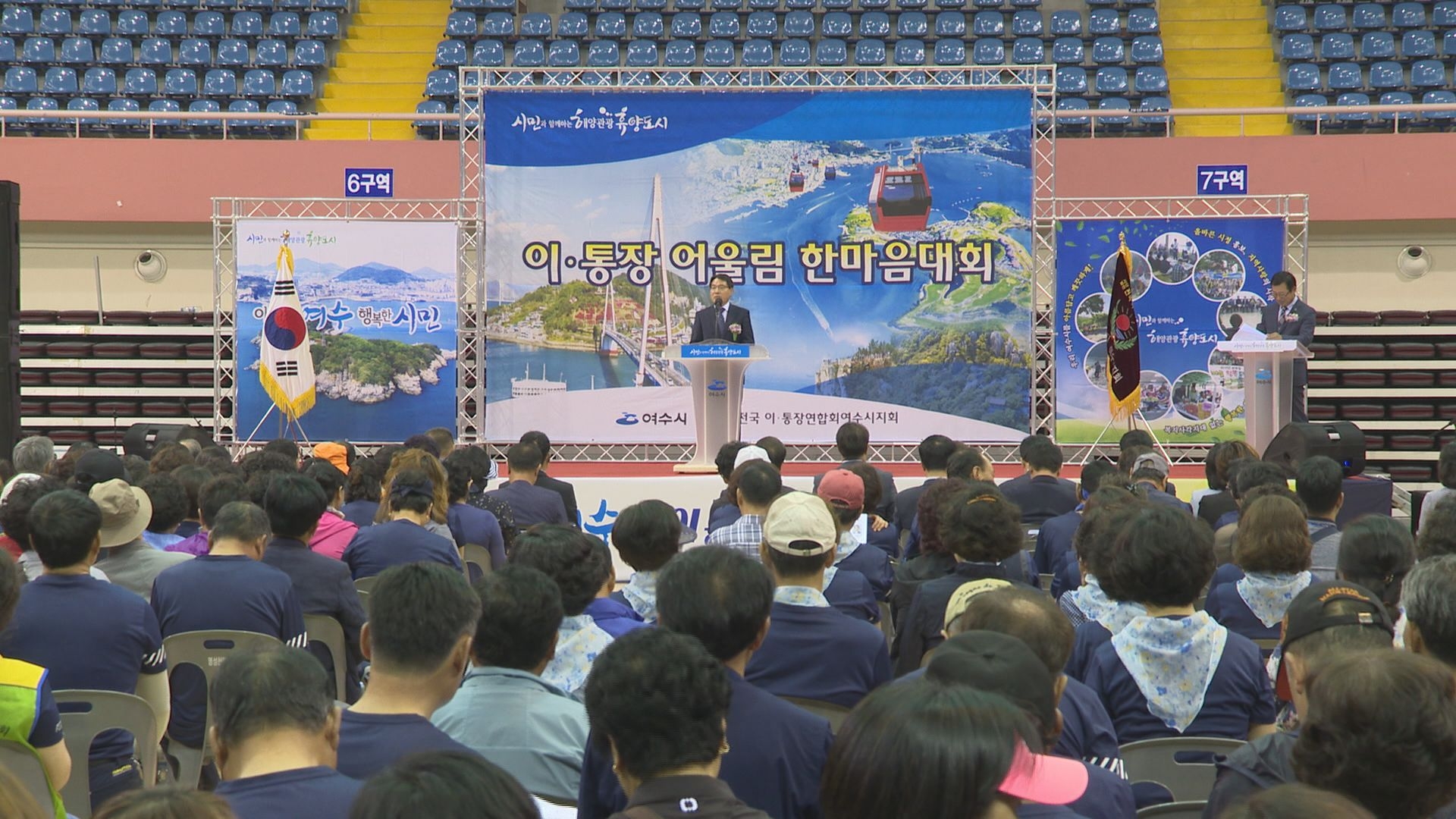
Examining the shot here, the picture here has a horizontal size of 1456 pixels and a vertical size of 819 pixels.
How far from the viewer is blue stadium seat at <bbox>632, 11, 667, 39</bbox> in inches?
651

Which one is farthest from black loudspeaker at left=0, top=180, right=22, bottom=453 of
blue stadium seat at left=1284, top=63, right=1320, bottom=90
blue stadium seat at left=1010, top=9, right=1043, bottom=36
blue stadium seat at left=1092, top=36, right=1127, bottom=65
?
blue stadium seat at left=1284, top=63, right=1320, bottom=90

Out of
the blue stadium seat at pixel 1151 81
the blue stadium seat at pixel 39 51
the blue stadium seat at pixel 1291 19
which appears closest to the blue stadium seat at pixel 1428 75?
the blue stadium seat at pixel 1291 19

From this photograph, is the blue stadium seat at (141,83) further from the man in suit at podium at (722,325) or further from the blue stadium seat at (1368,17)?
the blue stadium seat at (1368,17)

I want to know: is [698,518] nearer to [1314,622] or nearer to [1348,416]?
[1314,622]

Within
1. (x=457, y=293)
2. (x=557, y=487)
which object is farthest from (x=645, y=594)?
(x=457, y=293)

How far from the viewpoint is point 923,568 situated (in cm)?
Result: 460

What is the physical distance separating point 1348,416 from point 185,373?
36.7 feet

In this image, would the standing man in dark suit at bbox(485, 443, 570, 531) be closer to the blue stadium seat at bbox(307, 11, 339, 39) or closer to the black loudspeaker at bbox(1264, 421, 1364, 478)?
the black loudspeaker at bbox(1264, 421, 1364, 478)

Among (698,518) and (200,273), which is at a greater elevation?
(200,273)

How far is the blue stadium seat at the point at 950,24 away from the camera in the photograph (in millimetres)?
16344

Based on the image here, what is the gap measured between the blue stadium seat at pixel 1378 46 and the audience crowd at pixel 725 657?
11.4m

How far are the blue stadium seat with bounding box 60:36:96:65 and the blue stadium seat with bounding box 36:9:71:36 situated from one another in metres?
0.20

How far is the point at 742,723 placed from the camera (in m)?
2.63

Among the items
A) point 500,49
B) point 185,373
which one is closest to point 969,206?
point 500,49
